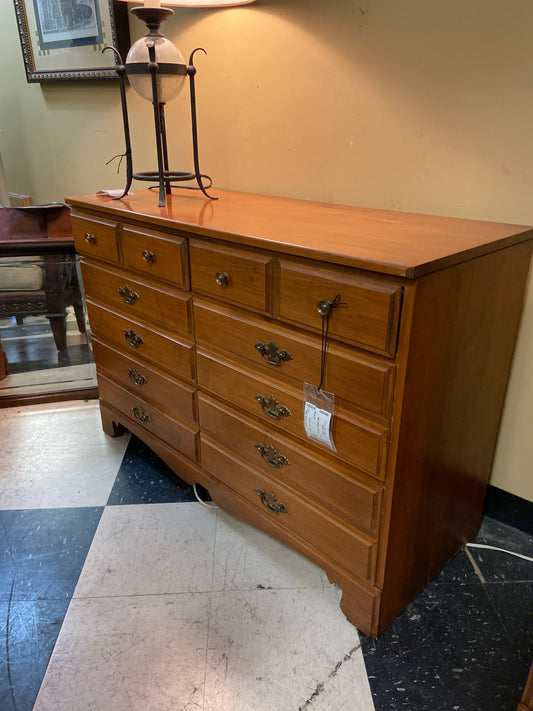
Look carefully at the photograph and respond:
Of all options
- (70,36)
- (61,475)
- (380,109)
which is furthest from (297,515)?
(70,36)

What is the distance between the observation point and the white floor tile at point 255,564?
4.58 feet

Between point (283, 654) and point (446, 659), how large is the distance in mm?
370

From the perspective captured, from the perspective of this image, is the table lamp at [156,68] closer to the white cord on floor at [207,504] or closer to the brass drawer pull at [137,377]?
the brass drawer pull at [137,377]

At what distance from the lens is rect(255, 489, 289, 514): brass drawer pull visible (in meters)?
→ 1.34

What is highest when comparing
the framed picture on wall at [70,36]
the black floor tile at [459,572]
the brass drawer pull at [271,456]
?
the framed picture on wall at [70,36]

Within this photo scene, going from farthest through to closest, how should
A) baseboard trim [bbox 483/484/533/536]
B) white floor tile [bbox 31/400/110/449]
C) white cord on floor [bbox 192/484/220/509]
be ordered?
1. white floor tile [bbox 31/400/110/449]
2. white cord on floor [bbox 192/484/220/509]
3. baseboard trim [bbox 483/484/533/536]

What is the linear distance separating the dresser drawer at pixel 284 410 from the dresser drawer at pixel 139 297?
0.12 m

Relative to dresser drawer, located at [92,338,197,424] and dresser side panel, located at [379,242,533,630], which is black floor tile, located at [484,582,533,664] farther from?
dresser drawer, located at [92,338,197,424]

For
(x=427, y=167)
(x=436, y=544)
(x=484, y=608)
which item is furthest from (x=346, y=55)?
(x=484, y=608)

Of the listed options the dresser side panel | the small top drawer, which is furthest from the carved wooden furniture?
the dresser side panel

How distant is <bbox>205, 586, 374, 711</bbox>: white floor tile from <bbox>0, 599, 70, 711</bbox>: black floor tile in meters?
0.38

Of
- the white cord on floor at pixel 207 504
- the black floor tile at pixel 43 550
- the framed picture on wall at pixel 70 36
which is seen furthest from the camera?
the framed picture on wall at pixel 70 36

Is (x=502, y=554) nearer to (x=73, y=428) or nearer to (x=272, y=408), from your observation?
(x=272, y=408)

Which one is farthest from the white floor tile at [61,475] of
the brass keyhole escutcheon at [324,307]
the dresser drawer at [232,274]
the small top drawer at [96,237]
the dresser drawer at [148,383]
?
the brass keyhole escutcheon at [324,307]
